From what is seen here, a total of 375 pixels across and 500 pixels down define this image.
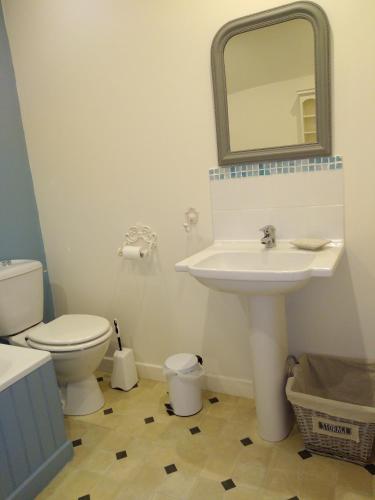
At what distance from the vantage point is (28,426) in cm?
151

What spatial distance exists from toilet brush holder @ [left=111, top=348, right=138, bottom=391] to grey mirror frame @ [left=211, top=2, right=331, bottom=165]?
1295 mm

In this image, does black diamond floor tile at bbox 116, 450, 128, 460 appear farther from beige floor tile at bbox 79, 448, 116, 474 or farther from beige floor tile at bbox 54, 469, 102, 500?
beige floor tile at bbox 54, 469, 102, 500

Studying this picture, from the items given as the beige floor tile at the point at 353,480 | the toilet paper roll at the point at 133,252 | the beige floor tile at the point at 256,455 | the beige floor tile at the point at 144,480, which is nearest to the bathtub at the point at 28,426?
the beige floor tile at the point at 144,480

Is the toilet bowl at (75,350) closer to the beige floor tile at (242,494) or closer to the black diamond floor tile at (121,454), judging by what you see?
the black diamond floor tile at (121,454)

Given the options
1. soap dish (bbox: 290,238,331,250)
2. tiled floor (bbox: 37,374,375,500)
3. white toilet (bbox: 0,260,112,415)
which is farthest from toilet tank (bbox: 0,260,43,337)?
soap dish (bbox: 290,238,331,250)

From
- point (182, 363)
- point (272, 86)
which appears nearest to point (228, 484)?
point (182, 363)

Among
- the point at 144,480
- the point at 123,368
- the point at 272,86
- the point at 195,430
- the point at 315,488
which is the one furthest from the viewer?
the point at 123,368

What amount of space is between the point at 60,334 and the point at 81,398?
1.33ft

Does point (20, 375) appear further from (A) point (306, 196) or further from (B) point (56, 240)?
(A) point (306, 196)

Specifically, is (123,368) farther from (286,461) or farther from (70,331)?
(286,461)

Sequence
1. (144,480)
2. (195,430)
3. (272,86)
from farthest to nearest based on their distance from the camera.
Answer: (195,430) → (272,86) → (144,480)

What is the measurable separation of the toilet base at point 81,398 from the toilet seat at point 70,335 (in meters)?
0.30

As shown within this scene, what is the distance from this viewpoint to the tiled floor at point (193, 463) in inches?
57.9

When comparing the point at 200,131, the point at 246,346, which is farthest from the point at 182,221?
the point at 246,346
